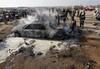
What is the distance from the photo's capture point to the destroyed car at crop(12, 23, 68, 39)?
44.5 feet

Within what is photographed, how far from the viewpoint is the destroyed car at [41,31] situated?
44.5 feet

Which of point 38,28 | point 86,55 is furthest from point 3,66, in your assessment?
point 38,28

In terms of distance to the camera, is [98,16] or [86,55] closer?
[86,55]

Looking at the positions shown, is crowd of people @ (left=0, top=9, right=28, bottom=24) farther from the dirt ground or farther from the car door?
the dirt ground

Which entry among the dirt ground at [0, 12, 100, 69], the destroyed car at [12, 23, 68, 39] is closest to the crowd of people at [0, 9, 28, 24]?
the destroyed car at [12, 23, 68, 39]

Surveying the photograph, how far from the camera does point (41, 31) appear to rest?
44.6ft

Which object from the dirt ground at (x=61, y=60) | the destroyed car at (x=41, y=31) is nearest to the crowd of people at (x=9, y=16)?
the destroyed car at (x=41, y=31)

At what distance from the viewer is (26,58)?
961 cm

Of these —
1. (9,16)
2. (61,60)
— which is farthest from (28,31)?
(9,16)

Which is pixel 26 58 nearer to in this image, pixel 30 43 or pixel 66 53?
pixel 66 53

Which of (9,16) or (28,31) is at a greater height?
(28,31)

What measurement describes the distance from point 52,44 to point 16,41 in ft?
9.91

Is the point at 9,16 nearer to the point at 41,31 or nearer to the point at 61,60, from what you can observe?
the point at 41,31

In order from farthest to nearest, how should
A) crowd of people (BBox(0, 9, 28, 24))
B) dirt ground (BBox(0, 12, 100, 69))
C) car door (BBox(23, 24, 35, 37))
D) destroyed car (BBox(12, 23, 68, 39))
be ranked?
crowd of people (BBox(0, 9, 28, 24)), car door (BBox(23, 24, 35, 37)), destroyed car (BBox(12, 23, 68, 39)), dirt ground (BBox(0, 12, 100, 69))
